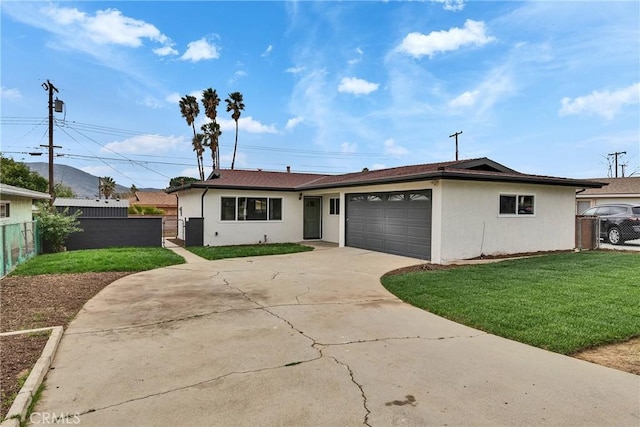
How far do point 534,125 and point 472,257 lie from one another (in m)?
12.9

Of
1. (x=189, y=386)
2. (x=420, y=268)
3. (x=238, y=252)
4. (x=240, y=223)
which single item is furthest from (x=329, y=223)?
(x=189, y=386)

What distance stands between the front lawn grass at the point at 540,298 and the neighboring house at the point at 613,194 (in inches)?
584

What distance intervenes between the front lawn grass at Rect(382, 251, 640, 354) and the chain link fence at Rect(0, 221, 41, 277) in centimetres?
860

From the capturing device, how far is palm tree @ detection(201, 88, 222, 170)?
35375mm

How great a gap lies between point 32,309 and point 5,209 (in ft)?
26.6

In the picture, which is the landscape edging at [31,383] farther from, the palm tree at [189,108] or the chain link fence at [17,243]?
the palm tree at [189,108]

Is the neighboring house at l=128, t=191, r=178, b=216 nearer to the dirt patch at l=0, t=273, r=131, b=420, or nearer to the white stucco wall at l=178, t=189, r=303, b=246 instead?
the white stucco wall at l=178, t=189, r=303, b=246

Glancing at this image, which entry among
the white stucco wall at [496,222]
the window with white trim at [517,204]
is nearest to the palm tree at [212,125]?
the white stucco wall at [496,222]

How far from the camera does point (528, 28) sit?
1290cm

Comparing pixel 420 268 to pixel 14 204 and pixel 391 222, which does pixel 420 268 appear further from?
pixel 14 204

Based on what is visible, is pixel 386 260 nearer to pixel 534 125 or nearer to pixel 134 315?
pixel 134 315

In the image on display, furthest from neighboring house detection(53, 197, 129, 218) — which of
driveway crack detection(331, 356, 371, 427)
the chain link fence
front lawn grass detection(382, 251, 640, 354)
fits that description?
driveway crack detection(331, 356, 371, 427)

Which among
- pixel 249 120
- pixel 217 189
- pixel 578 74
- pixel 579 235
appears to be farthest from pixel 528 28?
pixel 249 120

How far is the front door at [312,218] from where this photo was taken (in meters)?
18.0
